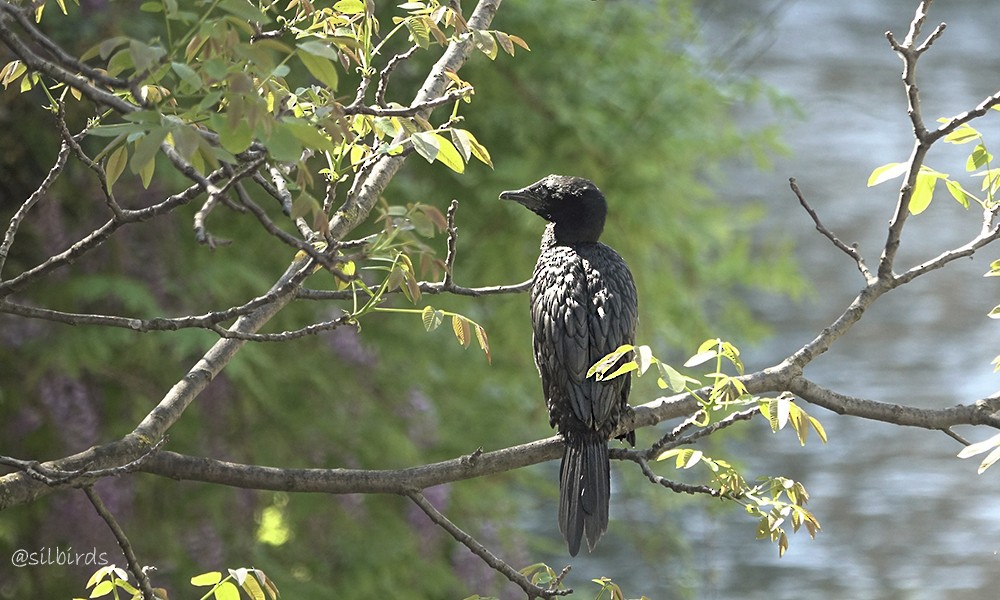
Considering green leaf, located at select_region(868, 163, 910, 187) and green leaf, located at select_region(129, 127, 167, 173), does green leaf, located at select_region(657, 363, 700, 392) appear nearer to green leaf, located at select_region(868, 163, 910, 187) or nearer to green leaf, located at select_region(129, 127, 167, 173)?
green leaf, located at select_region(868, 163, 910, 187)

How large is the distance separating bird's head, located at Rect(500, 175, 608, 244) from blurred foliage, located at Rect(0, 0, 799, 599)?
1.26 meters

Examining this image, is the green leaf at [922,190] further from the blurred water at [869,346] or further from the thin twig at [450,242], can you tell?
the blurred water at [869,346]

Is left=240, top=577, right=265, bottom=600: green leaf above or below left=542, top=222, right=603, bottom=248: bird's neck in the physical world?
below

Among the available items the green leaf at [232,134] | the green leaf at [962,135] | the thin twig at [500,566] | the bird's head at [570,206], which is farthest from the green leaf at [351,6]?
the bird's head at [570,206]

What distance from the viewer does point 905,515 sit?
7445 millimetres

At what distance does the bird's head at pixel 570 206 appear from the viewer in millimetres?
2527

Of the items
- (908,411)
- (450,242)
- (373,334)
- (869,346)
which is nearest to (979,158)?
(908,411)

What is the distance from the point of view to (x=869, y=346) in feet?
30.0

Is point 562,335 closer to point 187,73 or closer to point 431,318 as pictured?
point 431,318

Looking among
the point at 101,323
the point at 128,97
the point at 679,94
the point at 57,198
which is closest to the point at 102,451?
the point at 101,323

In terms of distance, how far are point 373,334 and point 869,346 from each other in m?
5.88

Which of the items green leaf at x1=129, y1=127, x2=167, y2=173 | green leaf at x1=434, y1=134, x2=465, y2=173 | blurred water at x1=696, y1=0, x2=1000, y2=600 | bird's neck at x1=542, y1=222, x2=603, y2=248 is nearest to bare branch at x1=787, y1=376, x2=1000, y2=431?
green leaf at x1=434, y1=134, x2=465, y2=173

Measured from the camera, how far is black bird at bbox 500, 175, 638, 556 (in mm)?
2154

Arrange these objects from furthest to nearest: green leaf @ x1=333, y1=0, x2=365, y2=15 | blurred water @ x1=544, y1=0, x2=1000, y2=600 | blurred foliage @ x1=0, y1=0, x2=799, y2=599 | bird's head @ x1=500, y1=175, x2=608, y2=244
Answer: blurred water @ x1=544, y1=0, x2=1000, y2=600
blurred foliage @ x1=0, y1=0, x2=799, y2=599
bird's head @ x1=500, y1=175, x2=608, y2=244
green leaf @ x1=333, y1=0, x2=365, y2=15
